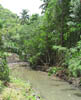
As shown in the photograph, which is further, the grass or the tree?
the tree

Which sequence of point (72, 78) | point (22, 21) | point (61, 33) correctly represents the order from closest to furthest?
point (72, 78) < point (61, 33) < point (22, 21)

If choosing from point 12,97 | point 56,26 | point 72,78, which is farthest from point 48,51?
point 12,97

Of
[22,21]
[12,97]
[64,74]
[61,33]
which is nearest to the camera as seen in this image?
[12,97]

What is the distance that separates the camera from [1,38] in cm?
776

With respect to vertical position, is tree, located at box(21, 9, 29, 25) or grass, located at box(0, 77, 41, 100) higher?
tree, located at box(21, 9, 29, 25)

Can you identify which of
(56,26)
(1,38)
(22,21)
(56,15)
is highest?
(22,21)

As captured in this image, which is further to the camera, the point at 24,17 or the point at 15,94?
the point at 24,17

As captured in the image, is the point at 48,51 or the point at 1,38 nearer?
the point at 1,38

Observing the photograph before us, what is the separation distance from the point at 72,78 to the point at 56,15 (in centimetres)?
696

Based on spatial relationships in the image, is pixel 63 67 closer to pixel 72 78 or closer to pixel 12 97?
pixel 72 78

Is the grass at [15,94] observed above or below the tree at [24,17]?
below

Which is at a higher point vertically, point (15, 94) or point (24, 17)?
point (24, 17)

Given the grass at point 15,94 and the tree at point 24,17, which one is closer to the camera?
the grass at point 15,94

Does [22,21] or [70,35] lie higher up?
[22,21]
